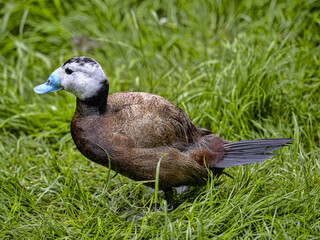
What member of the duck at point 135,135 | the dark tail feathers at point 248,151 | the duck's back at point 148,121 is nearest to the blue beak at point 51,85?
the duck at point 135,135

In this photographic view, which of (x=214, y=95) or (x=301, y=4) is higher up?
(x=301, y=4)

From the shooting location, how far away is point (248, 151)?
2.88m

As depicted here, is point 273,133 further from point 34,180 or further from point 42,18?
point 42,18

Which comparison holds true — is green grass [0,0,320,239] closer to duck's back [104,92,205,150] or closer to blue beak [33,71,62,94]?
duck's back [104,92,205,150]

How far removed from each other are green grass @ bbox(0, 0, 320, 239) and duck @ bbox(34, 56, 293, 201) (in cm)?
15

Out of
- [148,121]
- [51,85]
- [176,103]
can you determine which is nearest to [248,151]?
[148,121]

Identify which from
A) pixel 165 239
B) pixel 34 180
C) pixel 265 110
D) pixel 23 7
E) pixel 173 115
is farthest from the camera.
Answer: pixel 23 7

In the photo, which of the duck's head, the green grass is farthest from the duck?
the green grass

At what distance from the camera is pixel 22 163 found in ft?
10.9

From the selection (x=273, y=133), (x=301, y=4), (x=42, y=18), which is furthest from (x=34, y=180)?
(x=301, y=4)

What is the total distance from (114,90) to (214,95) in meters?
0.88

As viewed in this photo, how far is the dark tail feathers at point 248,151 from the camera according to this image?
2836 millimetres

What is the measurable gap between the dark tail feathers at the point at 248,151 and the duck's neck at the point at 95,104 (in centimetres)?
Answer: 78

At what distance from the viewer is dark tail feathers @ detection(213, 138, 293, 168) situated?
9.30ft
